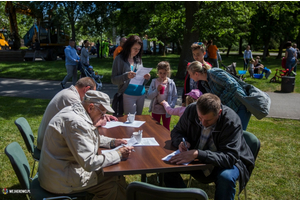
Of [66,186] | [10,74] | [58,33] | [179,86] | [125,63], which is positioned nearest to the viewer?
[66,186]

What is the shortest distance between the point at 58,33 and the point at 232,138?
25.0 meters

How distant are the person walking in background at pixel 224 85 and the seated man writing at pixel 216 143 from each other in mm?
872

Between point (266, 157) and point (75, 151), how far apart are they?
148 inches

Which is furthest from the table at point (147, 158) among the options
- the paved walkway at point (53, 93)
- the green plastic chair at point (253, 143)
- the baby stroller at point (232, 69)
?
the paved walkway at point (53, 93)

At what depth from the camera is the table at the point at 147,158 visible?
2215 mm

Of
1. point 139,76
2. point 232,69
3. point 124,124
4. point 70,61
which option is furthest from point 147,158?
point 70,61

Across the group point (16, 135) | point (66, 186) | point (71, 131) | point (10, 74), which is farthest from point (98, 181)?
point (10, 74)

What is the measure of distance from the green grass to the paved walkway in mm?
1027

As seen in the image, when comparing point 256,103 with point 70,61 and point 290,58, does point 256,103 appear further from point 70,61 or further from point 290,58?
point 290,58

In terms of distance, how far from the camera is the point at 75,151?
2.08 metres

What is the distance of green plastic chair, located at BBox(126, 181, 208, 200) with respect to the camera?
166cm

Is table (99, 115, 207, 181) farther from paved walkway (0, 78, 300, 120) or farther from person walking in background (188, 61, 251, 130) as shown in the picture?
paved walkway (0, 78, 300, 120)

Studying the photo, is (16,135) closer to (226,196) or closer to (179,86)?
(226,196)

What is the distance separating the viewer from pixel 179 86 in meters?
11.2
